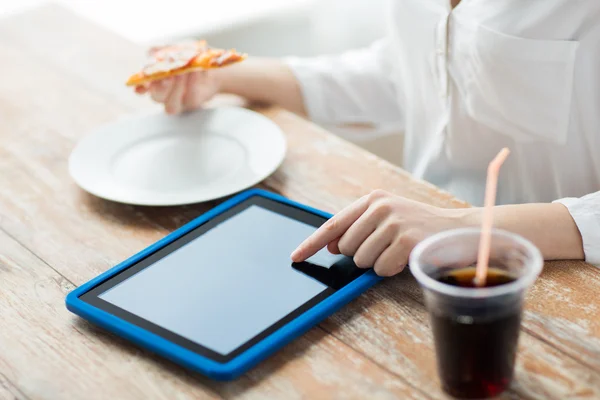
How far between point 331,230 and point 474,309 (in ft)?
0.95

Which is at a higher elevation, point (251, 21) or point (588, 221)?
point (588, 221)

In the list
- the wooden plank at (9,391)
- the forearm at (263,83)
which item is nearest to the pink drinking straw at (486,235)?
the wooden plank at (9,391)

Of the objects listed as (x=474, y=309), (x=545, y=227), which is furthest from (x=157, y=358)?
(x=545, y=227)

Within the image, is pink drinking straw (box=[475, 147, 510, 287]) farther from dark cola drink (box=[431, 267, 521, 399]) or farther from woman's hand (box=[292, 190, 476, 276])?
woman's hand (box=[292, 190, 476, 276])

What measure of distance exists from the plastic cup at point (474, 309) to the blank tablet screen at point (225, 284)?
0.19 metres

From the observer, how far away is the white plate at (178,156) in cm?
121

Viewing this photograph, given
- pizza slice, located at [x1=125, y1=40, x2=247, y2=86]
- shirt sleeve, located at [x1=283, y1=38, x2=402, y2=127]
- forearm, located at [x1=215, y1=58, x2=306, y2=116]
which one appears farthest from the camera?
shirt sleeve, located at [x1=283, y1=38, x2=402, y2=127]

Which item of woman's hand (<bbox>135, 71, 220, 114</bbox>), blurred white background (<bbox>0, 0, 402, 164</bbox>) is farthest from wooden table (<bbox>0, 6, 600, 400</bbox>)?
blurred white background (<bbox>0, 0, 402, 164</bbox>)

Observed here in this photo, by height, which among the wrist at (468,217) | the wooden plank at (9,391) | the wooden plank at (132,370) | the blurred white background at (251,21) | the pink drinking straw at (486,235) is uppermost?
the pink drinking straw at (486,235)

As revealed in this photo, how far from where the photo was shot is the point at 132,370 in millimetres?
867

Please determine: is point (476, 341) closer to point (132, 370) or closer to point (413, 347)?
point (413, 347)

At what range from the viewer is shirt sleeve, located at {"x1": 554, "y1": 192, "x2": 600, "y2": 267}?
0.97 m

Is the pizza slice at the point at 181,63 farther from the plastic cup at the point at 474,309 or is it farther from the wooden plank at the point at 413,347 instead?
the plastic cup at the point at 474,309

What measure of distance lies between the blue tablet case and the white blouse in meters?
0.30
